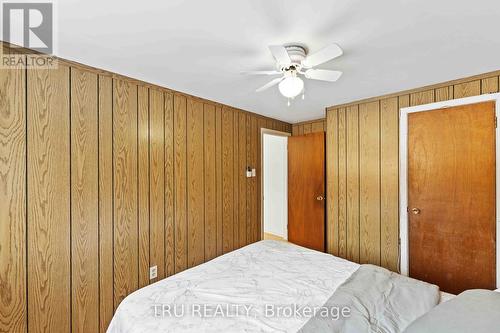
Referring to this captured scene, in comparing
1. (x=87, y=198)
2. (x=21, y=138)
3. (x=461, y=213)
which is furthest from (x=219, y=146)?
(x=461, y=213)

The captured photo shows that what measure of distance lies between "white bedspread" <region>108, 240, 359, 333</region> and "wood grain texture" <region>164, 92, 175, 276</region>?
74 cm

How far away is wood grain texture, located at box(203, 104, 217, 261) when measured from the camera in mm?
2920

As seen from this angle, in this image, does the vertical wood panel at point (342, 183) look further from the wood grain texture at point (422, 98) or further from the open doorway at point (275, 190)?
the open doorway at point (275, 190)

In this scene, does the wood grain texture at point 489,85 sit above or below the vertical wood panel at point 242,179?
above

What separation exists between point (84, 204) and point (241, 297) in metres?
1.43

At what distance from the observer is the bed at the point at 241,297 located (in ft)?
4.08

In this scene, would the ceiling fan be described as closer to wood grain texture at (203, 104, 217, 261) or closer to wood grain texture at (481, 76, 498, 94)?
wood grain texture at (203, 104, 217, 261)

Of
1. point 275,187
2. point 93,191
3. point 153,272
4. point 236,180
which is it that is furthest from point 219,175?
point 275,187

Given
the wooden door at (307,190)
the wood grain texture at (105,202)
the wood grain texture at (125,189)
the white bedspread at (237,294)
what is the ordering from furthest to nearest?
the wooden door at (307,190), the wood grain texture at (125,189), the wood grain texture at (105,202), the white bedspread at (237,294)

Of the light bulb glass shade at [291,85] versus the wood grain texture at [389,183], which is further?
the wood grain texture at [389,183]

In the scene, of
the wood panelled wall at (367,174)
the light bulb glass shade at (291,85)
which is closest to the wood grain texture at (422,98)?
the wood panelled wall at (367,174)

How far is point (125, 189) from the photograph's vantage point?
220 cm

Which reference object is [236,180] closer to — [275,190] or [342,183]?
[342,183]

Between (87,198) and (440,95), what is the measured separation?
3.39m
